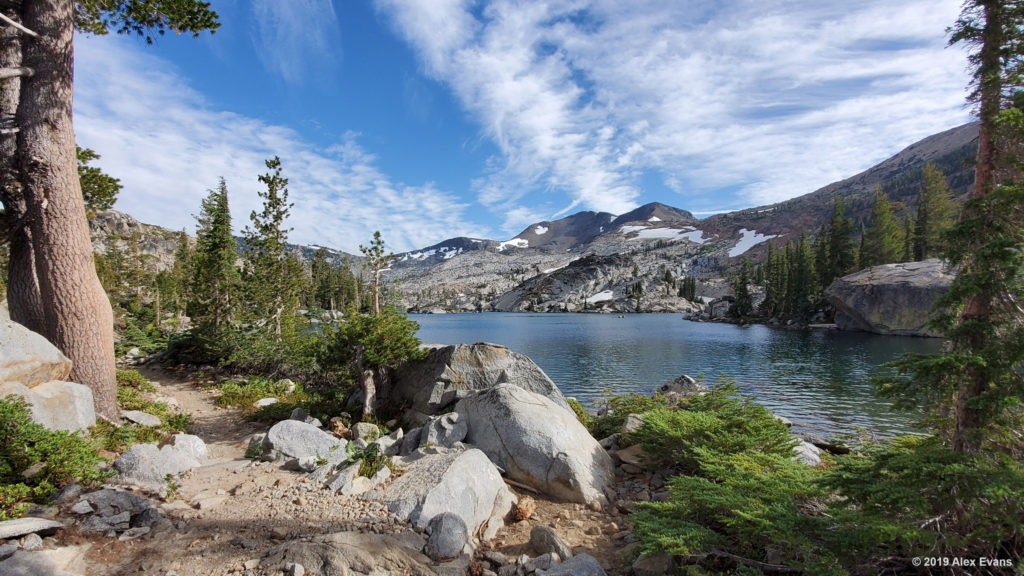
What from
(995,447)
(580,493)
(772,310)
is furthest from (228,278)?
(772,310)

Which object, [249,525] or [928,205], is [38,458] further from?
[928,205]

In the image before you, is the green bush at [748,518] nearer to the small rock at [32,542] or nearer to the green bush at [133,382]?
the small rock at [32,542]

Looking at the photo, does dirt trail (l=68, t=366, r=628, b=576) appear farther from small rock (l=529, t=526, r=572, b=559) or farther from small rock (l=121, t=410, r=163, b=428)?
small rock (l=121, t=410, r=163, b=428)

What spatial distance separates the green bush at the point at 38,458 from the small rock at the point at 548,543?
5.46 m

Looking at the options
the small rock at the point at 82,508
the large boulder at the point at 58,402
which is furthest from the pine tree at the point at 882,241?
the large boulder at the point at 58,402

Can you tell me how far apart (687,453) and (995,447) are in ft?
12.7

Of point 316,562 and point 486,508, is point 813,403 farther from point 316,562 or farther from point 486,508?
point 316,562

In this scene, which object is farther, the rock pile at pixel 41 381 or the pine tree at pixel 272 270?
the pine tree at pixel 272 270

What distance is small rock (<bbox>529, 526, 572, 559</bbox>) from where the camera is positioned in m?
5.11

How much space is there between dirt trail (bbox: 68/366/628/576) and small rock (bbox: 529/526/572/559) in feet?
0.51

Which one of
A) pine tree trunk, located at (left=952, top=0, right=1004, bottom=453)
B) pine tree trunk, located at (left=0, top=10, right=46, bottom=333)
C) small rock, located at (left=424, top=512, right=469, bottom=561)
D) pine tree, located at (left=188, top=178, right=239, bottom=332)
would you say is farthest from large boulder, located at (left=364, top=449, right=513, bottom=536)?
pine tree, located at (left=188, top=178, right=239, bottom=332)

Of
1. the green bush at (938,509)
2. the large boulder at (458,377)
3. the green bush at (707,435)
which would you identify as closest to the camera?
the green bush at (938,509)

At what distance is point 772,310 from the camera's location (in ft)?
277

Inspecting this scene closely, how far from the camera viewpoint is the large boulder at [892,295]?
1896 inches
